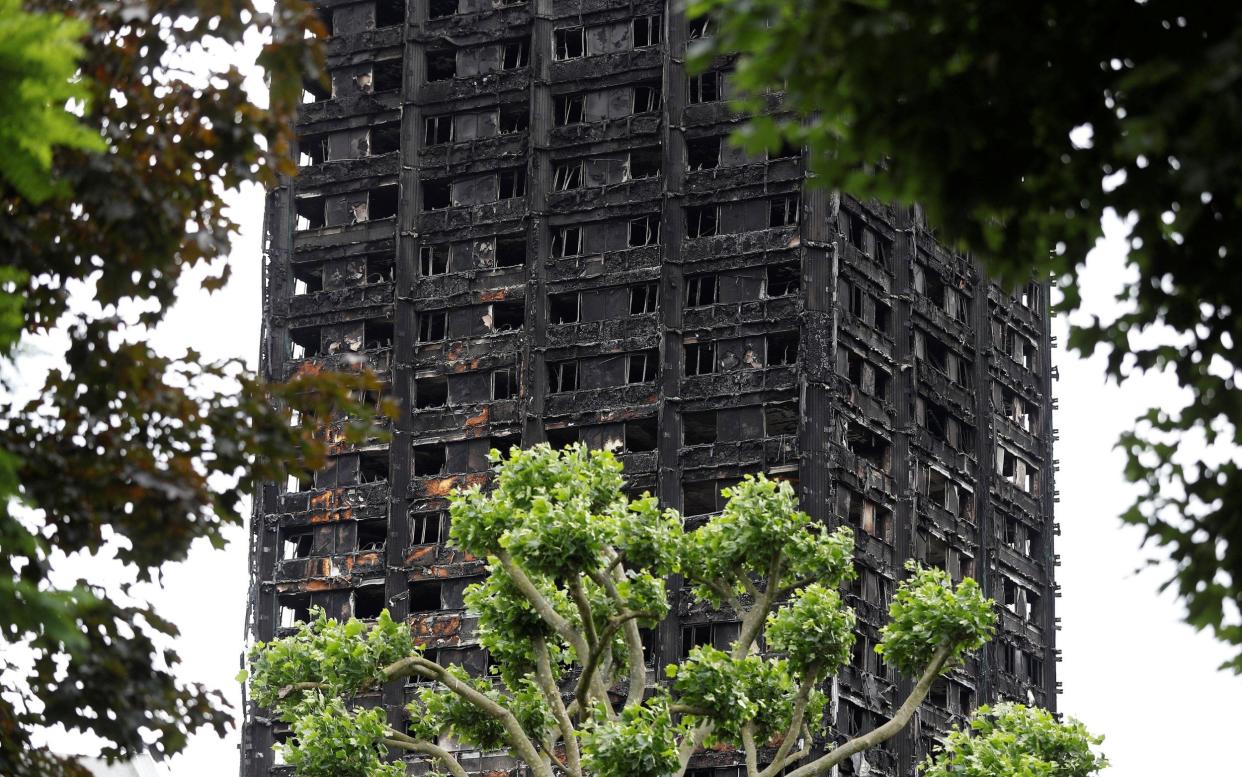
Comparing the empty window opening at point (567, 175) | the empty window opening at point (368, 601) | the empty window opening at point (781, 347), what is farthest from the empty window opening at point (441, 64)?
the empty window opening at point (368, 601)

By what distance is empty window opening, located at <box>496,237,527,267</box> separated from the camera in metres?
90.1

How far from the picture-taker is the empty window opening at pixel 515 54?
307 ft

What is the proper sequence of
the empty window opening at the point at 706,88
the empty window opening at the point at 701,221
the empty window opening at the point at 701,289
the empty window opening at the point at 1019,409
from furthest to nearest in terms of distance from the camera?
the empty window opening at the point at 1019,409
the empty window opening at the point at 706,88
the empty window opening at the point at 701,221
the empty window opening at the point at 701,289

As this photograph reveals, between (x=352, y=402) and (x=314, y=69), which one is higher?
(x=314, y=69)

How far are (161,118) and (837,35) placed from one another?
29.5 feet

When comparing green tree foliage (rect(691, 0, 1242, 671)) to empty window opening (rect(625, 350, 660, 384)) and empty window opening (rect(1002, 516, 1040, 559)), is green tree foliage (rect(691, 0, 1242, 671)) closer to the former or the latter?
empty window opening (rect(625, 350, 660, 384))

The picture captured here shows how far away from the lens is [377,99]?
9412 centimetres

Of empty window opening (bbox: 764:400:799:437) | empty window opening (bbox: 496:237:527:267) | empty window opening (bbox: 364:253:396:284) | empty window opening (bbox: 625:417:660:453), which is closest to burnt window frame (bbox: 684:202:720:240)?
empty window opening (bbox: 496:237:527:267)

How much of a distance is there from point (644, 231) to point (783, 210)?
5560 millimetres

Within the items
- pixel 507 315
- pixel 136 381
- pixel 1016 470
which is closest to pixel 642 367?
pixel 507 315

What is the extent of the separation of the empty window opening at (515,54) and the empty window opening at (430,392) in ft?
44.2

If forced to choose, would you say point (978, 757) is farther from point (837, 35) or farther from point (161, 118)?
point (837, 35)

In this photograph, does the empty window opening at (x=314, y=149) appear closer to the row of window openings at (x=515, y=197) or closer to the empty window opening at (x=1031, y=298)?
the row of window openings at (x=515, y=197)

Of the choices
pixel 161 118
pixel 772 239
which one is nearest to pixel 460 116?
pixel 772 239
